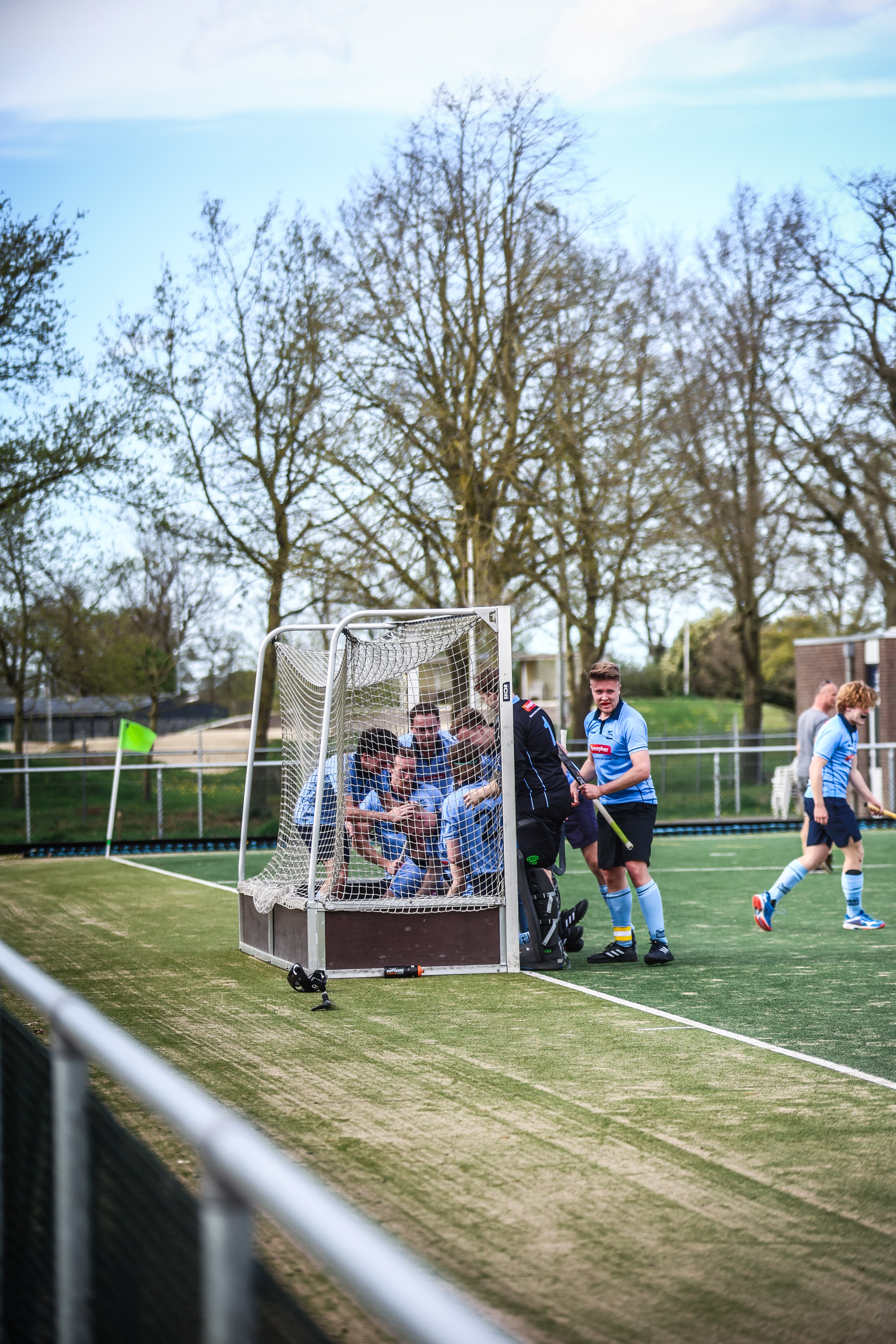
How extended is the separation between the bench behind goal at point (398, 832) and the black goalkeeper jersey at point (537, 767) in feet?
0.53

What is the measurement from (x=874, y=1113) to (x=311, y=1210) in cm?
451

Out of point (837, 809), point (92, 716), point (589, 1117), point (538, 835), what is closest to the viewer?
point (589, 1117)

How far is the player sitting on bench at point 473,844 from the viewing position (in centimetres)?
906

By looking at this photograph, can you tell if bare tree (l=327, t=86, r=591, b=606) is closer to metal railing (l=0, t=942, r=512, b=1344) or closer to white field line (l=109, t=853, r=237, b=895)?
white field line (l=109, t=853, r=237, b=895)

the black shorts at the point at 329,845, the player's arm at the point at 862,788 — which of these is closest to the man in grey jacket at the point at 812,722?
the player's arm at the point at 862,788

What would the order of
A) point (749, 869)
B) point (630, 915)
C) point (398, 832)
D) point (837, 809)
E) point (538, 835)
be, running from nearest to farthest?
point (538, 835) → point (398, 832) → point (630, 915) → point (837, 809) → point (749, 869)

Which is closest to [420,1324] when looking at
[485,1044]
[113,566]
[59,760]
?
[485,1044]

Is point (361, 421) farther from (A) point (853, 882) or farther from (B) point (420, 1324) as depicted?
Answer: (B) point (420, 1324)

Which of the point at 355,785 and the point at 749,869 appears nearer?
the point at 355,785

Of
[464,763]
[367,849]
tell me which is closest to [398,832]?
[367,849]

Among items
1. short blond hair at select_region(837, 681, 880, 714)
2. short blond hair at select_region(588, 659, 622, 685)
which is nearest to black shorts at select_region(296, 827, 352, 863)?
short blond hair at select_region(588, 659, 622, 685)

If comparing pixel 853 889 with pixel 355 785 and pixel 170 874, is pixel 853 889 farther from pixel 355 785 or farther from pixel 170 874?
pixel 170 874

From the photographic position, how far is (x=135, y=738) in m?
19.5

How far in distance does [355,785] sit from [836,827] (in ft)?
12.5
